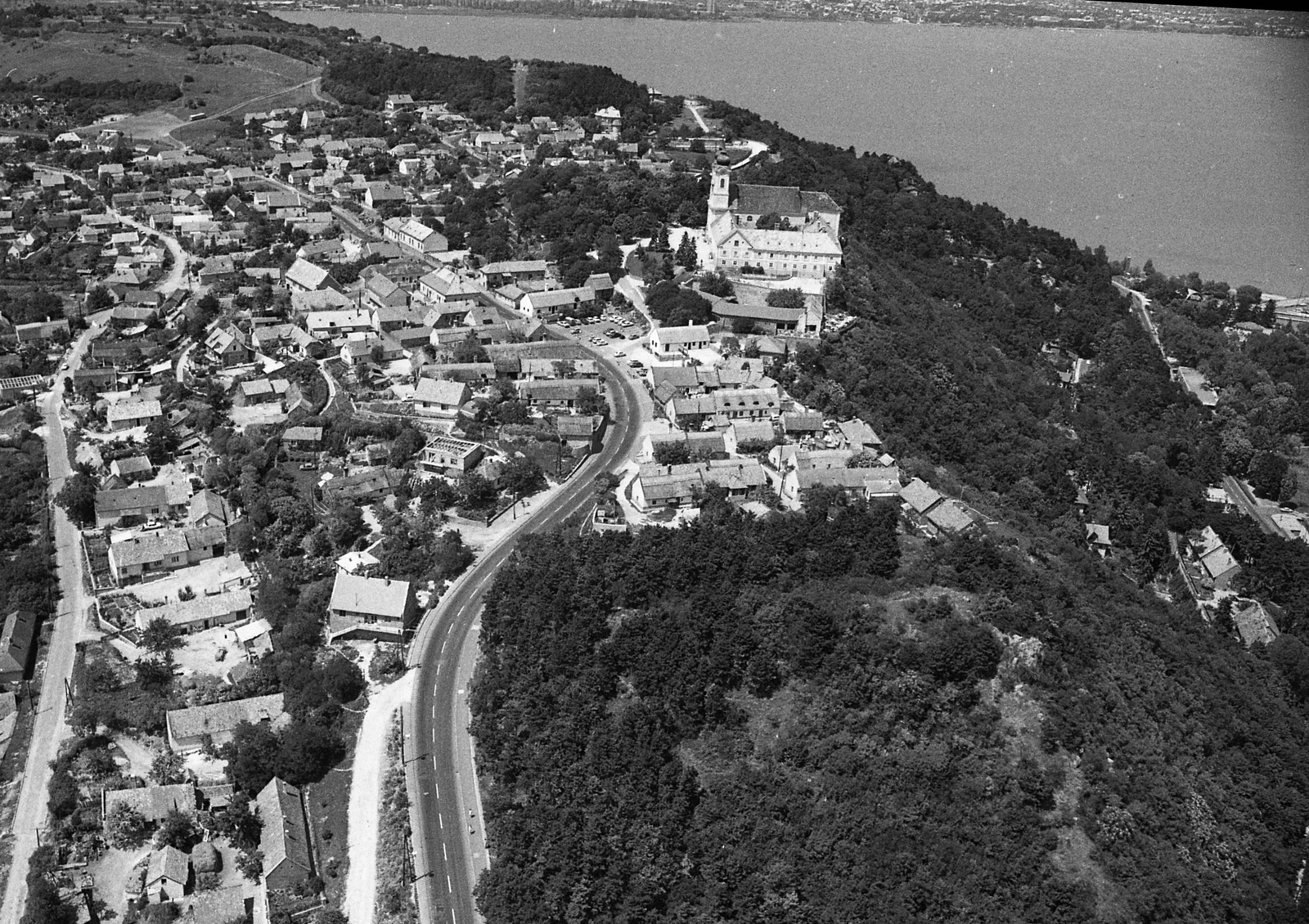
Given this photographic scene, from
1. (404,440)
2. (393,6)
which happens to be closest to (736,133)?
(404,440)

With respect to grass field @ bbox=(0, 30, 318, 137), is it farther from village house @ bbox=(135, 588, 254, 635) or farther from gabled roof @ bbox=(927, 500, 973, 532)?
gabled roof @ bbox=(927, 500, 973, 532)

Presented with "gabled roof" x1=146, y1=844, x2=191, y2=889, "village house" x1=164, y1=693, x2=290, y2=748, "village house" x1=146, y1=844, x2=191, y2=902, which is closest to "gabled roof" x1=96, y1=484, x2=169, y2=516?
"village house" x1=164, y1=693, x2=290, y2=748

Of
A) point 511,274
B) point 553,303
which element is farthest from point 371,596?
point 511,274

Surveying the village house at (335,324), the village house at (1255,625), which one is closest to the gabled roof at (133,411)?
the village house at (335,324)

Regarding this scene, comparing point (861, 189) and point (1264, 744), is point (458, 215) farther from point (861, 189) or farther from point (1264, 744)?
point (1264, 744)

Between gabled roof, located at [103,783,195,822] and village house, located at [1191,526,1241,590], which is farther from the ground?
gabled roof, located at [103,783,195,822]

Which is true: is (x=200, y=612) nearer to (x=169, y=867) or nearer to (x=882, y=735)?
(x=169, y=867)
